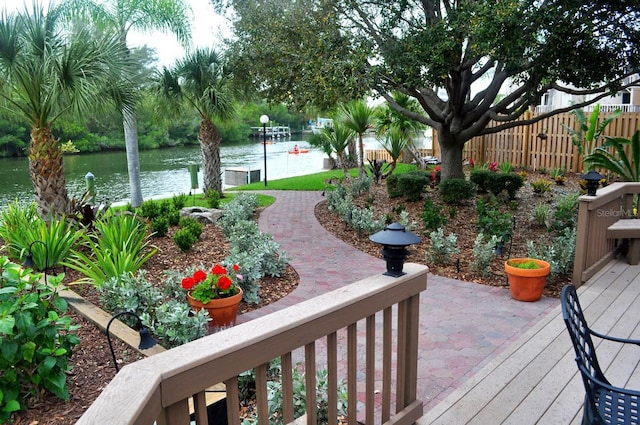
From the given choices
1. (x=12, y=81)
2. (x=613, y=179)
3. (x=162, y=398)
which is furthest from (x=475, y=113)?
(x=162, y=398)

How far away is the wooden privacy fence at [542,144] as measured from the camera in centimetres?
1323

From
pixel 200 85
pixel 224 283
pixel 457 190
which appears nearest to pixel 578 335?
pixel 224 283

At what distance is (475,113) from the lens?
9.30 metres

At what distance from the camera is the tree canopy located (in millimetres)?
6125

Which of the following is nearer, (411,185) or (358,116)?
(411,185)

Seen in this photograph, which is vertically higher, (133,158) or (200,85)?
(200,85)

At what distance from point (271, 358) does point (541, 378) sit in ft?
7.34

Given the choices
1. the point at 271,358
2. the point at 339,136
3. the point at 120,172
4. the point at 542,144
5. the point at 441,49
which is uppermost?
the point at 441,49

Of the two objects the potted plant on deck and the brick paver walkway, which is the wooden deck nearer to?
the brick paver walkway

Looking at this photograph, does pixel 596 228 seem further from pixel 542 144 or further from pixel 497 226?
pixel 542 144

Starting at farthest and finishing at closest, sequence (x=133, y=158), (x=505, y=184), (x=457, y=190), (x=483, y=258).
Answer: (x=133, y=158)
(x=505, y=184)
(x=457, y=190)
(x=483, y=258)

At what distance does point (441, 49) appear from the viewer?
21.6 ft

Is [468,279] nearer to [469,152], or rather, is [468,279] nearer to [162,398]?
[162,398]

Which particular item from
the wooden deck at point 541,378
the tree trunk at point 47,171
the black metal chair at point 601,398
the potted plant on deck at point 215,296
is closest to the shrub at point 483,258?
the wooden deck at point 541,378
